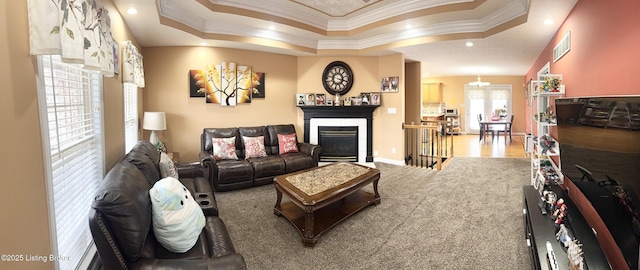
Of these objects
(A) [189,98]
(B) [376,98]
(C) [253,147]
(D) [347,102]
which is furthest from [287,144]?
(B) [376,98]

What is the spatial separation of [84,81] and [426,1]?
157 inches

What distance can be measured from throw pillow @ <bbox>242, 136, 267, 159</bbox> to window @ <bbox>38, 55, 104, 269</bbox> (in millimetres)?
2598

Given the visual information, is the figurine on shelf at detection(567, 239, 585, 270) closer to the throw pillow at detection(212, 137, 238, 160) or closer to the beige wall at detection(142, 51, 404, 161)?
the throw pillow at detection(212, 137, 238, 160)

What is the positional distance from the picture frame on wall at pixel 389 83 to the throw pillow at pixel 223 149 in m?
3.16

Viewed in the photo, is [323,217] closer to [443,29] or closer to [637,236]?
[637,236]

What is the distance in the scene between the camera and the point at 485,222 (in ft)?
10.2

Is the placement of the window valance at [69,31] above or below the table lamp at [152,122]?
above

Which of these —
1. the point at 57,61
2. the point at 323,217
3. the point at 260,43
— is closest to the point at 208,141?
the point at 260,43

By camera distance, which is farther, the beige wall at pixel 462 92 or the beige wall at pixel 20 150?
the beige wall at pixel 462 92

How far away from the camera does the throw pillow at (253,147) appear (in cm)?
487

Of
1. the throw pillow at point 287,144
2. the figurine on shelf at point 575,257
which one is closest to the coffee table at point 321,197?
the throw pillow at point 287,144

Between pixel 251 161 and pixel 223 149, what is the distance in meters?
0.51

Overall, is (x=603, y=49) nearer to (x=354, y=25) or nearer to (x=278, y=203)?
(x=278, y=203)

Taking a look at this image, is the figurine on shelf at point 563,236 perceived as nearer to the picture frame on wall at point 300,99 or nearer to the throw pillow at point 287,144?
the throw pillow at point 287,144
